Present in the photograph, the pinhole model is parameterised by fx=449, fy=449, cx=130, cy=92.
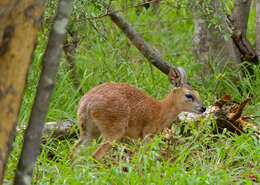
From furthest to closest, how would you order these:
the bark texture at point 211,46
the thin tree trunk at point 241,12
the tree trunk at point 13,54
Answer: the thin tree trunk at point 241,12 → the bark texture at point 211,46 → the tree trunk at point 13,54

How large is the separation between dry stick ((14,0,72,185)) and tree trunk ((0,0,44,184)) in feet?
0.30

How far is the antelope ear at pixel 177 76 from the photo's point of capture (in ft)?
19.0

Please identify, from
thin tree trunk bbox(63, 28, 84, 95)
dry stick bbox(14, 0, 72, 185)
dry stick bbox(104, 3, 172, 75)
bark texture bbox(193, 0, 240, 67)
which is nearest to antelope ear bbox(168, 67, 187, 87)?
dry stick bbox(104, 3, 172, 75)

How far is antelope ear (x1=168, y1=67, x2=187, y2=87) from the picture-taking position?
19.0 feet

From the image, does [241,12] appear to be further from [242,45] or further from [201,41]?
[201,41]

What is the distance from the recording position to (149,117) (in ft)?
18.9

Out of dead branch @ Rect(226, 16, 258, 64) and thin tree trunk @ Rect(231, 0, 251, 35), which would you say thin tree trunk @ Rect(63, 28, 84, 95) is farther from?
thin tree trunk @ Rect(231, 0, 251, 35)

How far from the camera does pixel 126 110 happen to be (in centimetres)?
530

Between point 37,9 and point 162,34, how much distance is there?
6932mm

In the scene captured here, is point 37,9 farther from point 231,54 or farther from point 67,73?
point 231,54

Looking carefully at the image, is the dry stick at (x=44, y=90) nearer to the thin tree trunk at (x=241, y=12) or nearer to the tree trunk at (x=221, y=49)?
the tree trunk at (x=221, y=49)

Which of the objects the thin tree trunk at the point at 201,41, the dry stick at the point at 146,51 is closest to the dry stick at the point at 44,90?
the dry stick at the point at 146,51

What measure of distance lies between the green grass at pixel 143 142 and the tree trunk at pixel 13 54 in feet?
3.26

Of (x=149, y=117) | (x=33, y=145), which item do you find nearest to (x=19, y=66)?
(x=33, y=145)
